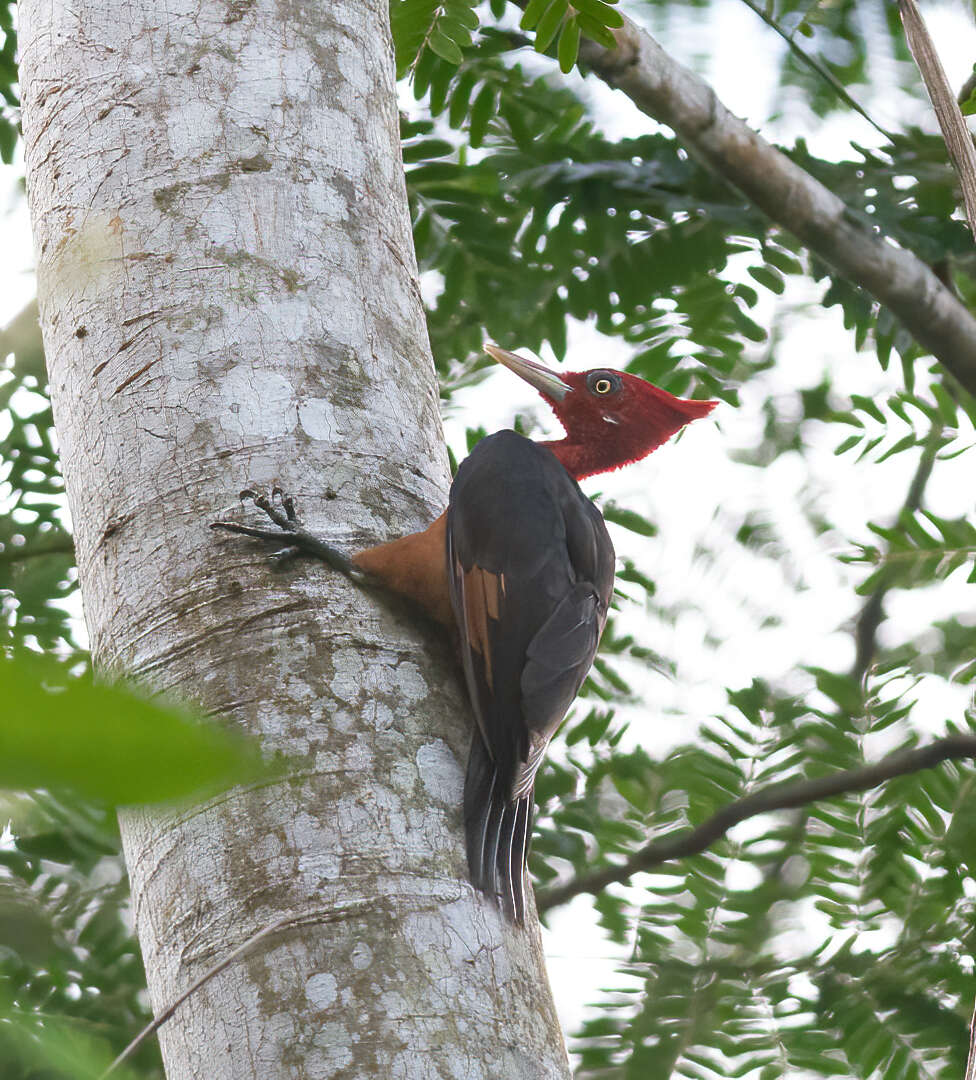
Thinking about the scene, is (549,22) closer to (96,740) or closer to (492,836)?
(492,836)

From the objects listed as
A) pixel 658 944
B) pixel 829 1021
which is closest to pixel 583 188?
pixel 658 944

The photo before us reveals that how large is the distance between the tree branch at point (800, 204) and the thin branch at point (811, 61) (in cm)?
21

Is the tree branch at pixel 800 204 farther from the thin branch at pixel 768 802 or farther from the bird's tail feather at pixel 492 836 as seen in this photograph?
the bird's tail feather at pixel 492 836

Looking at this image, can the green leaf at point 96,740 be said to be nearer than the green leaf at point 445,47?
Yes

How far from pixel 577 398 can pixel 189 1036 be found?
1.96 meters

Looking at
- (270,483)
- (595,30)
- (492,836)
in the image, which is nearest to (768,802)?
(492,836)

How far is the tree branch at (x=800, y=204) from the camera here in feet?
9.96

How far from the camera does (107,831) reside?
1.80ft

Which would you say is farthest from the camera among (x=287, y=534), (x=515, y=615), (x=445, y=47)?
(x=445, y=47)

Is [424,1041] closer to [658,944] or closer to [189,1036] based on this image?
[189,1036]

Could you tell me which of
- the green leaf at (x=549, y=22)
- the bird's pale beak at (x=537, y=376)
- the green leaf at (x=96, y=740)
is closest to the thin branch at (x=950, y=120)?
the green leaf at (x=549, y=22)

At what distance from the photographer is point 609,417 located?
118 inches

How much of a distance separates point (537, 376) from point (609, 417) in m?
0.22

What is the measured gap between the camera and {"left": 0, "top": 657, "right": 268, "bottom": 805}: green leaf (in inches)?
11.3
